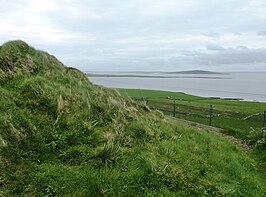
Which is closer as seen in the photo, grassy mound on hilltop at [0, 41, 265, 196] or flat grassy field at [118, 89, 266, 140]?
grassy mound on hilltop at [0, 41, 265, 196]

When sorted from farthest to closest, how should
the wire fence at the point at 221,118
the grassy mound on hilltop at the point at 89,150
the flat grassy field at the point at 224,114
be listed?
the wire fence at the point at 221,118 → the flat grassy field at the point at 224,114 → the grassy mound on hilltop at the point at 89,150

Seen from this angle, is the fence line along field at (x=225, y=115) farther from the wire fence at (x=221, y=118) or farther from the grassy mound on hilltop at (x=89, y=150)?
the grassy mound on hilltop at (x=89, y=150)

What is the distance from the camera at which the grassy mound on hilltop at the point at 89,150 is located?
5117mm

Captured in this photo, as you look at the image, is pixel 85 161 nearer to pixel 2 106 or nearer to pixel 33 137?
pixel 33 137

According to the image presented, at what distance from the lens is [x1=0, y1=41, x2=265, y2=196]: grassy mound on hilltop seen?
5117 mm

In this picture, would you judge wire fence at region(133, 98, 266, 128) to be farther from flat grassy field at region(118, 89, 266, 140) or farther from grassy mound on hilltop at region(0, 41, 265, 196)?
grassy mound on hilltop at region(0, 41, 265, 196)

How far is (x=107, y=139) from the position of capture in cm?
674

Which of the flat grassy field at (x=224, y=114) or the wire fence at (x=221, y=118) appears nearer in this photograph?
the flat grassy field at (x=224, y=114)

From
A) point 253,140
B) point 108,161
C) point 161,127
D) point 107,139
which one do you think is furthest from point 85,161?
point 253,140

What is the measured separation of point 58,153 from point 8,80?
142 inches

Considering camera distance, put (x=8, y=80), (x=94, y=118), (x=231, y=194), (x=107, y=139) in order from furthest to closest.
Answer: (x=8, y=80), (x=94, y=118), (x=107, y=139), (x=231, y=194)

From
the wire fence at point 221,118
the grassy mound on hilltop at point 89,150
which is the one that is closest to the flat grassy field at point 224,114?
the wire fence at point 221,118

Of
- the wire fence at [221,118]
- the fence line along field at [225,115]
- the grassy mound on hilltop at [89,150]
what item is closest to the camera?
the grassy mound on hilltop at [89,150]

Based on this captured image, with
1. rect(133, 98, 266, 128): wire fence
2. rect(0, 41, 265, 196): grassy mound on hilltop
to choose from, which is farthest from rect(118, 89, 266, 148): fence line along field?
rect(0, 41, 265, 196): grassy mound on hilltop
